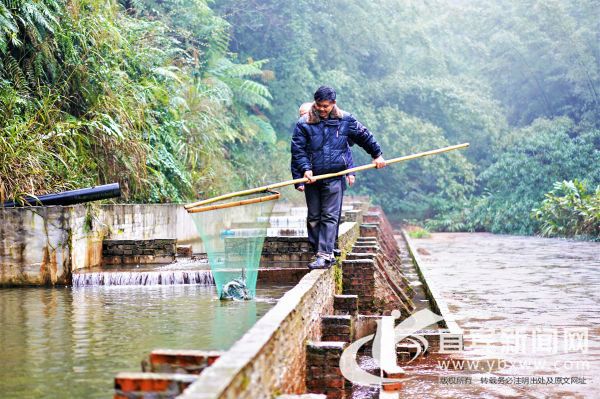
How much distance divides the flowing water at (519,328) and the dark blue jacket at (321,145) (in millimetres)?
2251

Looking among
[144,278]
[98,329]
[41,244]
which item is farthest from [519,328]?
[41,244]

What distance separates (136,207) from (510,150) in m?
A: 28.8

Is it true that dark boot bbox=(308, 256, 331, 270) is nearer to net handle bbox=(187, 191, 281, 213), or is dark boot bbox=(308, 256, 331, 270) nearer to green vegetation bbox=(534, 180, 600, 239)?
net handle bbox=(187, 191, 281, 213)

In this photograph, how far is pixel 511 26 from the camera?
45469mm

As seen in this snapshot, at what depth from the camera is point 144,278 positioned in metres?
11.1

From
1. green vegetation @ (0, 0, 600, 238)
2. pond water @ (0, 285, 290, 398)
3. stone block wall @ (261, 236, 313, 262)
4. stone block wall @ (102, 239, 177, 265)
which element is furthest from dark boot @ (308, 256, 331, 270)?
green vegetation @ (0, 0, 600, 238)

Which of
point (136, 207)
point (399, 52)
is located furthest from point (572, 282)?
point (399, 52)

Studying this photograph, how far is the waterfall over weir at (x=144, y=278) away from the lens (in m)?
11.0

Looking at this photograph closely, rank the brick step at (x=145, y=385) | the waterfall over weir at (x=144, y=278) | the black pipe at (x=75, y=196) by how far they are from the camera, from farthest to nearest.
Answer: the black pipe at (x=75, y=196)
the waterfall over weir at (x=144, y=278)
the brick step at (x=145, y=385)

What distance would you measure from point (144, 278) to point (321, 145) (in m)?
3.58

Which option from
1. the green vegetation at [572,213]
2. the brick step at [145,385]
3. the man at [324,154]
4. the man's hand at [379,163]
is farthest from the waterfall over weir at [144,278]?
the green vegetation at [572,213]

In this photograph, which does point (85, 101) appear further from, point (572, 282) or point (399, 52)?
point (399, 52)

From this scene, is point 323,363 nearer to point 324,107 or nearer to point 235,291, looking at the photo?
point 235,291

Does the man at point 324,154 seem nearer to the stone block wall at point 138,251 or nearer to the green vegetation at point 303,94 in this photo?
the stone block wall at point 138,251
